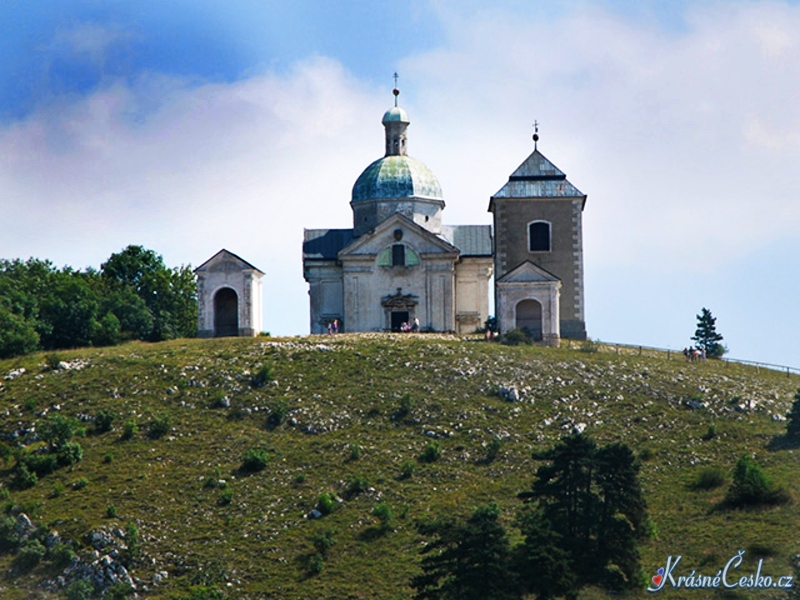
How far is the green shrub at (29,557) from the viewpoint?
53875 mm

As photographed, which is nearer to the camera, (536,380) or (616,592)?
(616,592)

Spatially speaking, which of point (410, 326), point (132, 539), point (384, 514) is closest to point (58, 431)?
point (132, 539)

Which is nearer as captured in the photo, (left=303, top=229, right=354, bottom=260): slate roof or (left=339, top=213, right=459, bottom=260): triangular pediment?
(left=339, top=213, right=459, bottom=260): triangular pediment

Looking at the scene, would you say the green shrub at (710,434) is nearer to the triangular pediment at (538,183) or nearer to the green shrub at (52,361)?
the triangular pediment at (538,183)

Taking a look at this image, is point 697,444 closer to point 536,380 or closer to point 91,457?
point 536,380

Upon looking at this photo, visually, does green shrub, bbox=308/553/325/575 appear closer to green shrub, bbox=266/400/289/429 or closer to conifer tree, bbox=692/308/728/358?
green shrub, bbox=266/400/289/429

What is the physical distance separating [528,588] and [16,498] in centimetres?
1942

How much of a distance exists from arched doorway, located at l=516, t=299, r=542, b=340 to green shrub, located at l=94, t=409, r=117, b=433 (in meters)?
20.3

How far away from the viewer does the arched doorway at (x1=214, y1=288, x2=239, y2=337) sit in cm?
7812

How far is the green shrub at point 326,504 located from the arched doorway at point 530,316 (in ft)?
67.2

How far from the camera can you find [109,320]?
78250mm

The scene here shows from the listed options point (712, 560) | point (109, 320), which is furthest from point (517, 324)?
point (712, 560)

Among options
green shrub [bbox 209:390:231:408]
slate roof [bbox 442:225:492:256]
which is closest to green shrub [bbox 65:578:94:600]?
green shrub [bbox 209:390:231:408]

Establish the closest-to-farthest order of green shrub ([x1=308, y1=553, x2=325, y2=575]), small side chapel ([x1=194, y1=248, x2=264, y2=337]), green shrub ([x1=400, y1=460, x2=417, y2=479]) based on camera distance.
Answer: green shrub ([x1=308, y1=553, x2=325, y2=575]) < green shrub ([x1=400, y1=460, x2=417, y2=479]) < small side chapel ([x1=194, y1=248, x2=264, y2=337])
